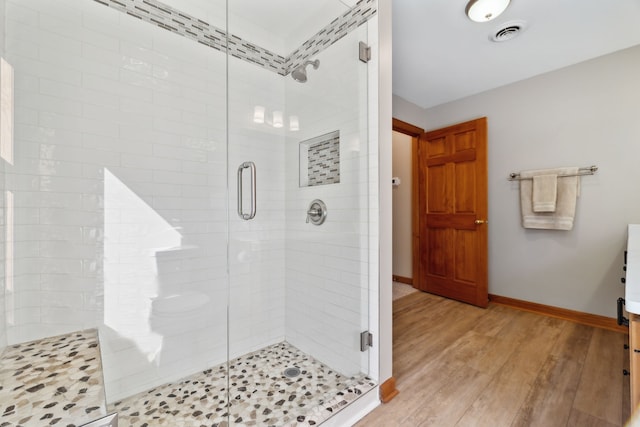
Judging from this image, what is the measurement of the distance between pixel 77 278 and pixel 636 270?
8.69 feet

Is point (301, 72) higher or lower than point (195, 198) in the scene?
higher

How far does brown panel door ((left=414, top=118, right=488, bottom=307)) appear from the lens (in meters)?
2.92

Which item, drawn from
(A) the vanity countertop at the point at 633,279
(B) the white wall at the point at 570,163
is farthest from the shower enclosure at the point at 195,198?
(B) the white wall at the point at 570,163

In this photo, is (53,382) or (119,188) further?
(119,188)

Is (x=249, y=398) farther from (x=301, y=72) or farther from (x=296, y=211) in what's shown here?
(x=301, y=72)

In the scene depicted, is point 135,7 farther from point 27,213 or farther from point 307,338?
point 307,338

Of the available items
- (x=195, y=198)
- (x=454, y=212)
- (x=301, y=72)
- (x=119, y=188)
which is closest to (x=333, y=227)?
(x=195, y=198)

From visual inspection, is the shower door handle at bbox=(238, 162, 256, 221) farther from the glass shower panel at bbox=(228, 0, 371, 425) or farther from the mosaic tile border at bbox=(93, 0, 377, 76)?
the mosaic tile border at bbox=(93, 0, 377, 76)

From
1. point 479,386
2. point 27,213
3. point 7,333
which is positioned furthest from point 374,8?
point 7,333

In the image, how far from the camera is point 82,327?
146cm

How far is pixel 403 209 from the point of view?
12.6 feet

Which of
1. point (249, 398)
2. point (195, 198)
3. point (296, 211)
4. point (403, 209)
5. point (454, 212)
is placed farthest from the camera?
point (403, 209)

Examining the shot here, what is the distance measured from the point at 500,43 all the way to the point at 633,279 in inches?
→ 82.8

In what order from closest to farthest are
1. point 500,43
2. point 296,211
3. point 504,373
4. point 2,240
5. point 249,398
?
point 2,240 → point 249,398 → point 504,373 → point 296,211 → point 500,43
